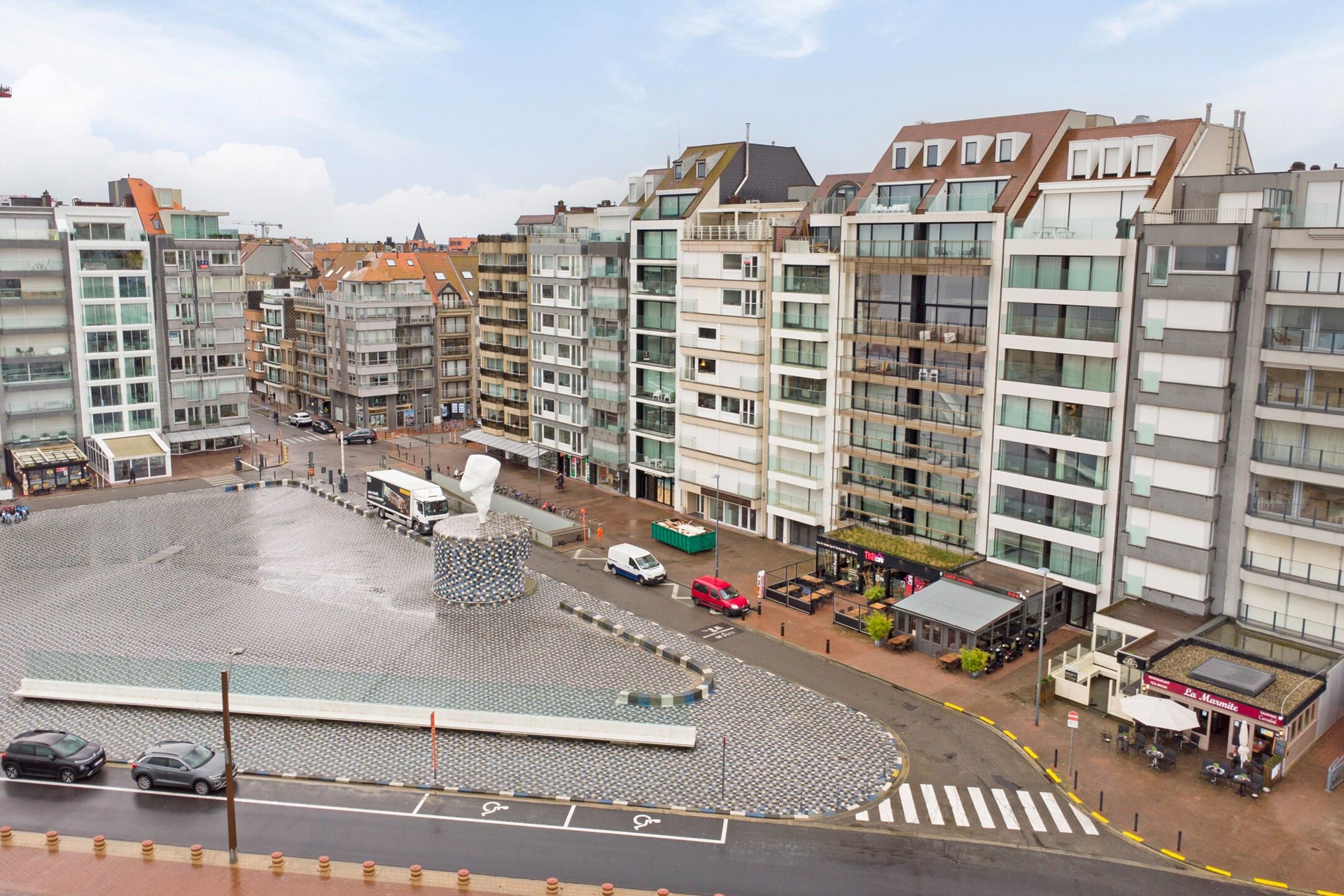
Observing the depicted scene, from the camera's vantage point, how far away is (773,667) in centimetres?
4769

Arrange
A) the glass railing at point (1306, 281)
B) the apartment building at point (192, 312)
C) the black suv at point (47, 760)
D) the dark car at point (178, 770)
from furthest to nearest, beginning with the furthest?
the apartment building at point (192, 312)
the glass railing at point (1306, 281)
the black suv at point (47, 760)
the dark car at point (178, 770)

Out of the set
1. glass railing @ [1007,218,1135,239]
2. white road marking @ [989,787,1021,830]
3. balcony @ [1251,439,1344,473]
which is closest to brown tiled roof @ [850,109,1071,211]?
glass railing @ [1007,218,1135,239]

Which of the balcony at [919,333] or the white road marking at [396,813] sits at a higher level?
the balcony at [919,333]

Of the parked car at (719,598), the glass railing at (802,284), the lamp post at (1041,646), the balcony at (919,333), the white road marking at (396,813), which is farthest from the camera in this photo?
the glass railing at (802,284)

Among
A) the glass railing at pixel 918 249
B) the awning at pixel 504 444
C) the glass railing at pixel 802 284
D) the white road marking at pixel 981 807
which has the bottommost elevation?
the white road marking at pixel 981 807

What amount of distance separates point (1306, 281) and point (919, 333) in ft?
62.7

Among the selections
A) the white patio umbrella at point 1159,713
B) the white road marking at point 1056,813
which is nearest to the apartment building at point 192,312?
the white road marking at point 1056,813

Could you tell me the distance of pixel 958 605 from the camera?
162ft

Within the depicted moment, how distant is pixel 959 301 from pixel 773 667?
2262 centimetres

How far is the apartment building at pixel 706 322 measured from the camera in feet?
218

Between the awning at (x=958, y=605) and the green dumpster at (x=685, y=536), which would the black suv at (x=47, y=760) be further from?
the green dumpster at (x=685, y=536)

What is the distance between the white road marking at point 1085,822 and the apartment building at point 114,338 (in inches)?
2898

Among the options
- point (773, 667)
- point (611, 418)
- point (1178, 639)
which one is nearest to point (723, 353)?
point (611, 418)

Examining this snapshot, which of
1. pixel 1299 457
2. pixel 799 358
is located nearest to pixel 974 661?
pixel 1299 457
